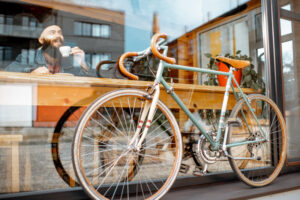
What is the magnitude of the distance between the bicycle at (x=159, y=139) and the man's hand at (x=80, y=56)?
24.7 inches

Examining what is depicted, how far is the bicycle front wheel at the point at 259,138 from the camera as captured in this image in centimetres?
196

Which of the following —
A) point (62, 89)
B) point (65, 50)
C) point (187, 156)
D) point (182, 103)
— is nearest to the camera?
point (182, 103)

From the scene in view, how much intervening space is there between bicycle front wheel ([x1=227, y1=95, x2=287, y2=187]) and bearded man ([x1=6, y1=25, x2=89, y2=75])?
1.35 meters

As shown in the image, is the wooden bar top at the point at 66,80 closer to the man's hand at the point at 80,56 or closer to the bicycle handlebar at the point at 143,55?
the man's hand at the point at 80,56

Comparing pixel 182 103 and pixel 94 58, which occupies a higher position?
pixel 94 58

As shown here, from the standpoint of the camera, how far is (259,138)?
205 cm

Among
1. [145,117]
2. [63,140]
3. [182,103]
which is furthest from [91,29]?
[145,117]

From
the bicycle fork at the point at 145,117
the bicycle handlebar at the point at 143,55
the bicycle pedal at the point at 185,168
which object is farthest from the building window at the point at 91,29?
the bicycle pedal at the point at 185,168

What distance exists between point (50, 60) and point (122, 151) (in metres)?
1.12

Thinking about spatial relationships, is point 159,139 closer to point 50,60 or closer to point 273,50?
point 50,60

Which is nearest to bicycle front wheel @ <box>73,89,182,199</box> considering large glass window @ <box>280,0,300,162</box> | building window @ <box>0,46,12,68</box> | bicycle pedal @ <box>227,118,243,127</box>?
bicycle pedal @ <box>227,118,243,127</box>

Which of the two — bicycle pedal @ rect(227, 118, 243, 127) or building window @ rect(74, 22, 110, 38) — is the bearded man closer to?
building window @ rect(74, 22, 110, 38)

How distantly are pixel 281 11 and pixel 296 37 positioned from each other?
35 centimetres

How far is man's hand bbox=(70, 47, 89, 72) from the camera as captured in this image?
91.9 inches
